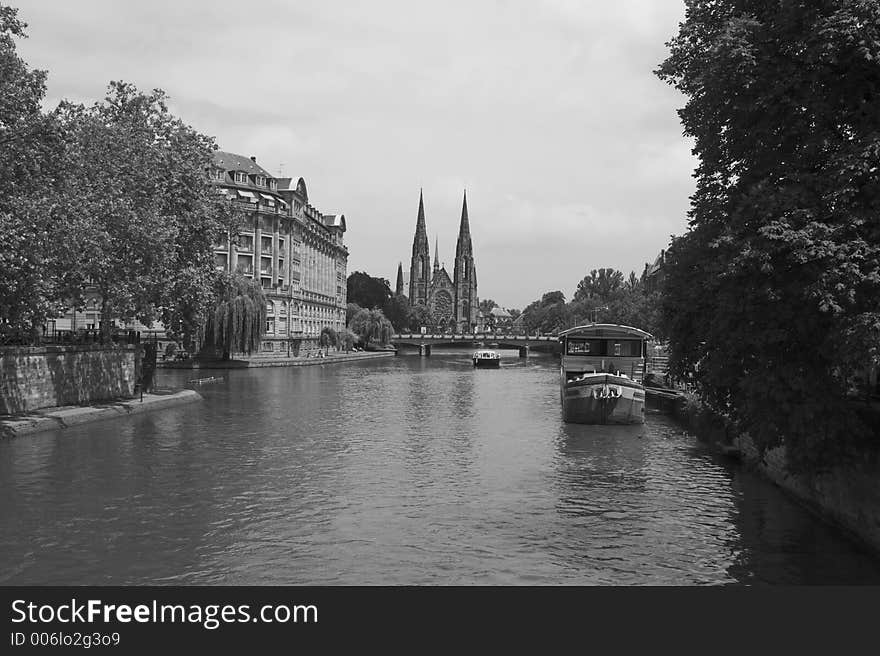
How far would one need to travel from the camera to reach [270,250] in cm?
11012

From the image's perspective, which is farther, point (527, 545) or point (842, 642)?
point (527, 545)

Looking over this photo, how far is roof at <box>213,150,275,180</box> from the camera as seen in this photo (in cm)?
10931

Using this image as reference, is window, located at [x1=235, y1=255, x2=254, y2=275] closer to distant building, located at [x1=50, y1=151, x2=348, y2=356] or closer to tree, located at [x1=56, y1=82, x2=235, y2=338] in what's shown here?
Answer: distant building, located at [x1=50, y1=151, x2=348, y2=356]

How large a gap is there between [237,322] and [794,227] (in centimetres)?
6681

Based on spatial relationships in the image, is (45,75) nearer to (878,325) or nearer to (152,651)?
(152,651)

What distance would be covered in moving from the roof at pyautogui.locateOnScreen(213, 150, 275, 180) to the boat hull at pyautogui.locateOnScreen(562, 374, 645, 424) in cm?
8111

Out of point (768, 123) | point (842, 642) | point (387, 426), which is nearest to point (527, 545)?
point (842, 642)

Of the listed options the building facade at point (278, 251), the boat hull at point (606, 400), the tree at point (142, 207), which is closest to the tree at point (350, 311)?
the building facade at point (278, 251)

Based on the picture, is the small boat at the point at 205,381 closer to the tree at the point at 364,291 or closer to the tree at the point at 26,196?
the tree at the point at 26,196

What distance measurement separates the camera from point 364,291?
177875 mm

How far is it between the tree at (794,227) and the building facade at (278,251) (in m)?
83.8

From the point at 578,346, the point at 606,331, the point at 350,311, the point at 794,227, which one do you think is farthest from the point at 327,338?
the point at 794,227

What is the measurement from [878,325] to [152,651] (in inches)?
486

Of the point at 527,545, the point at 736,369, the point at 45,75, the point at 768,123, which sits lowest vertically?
the point at 527,545
